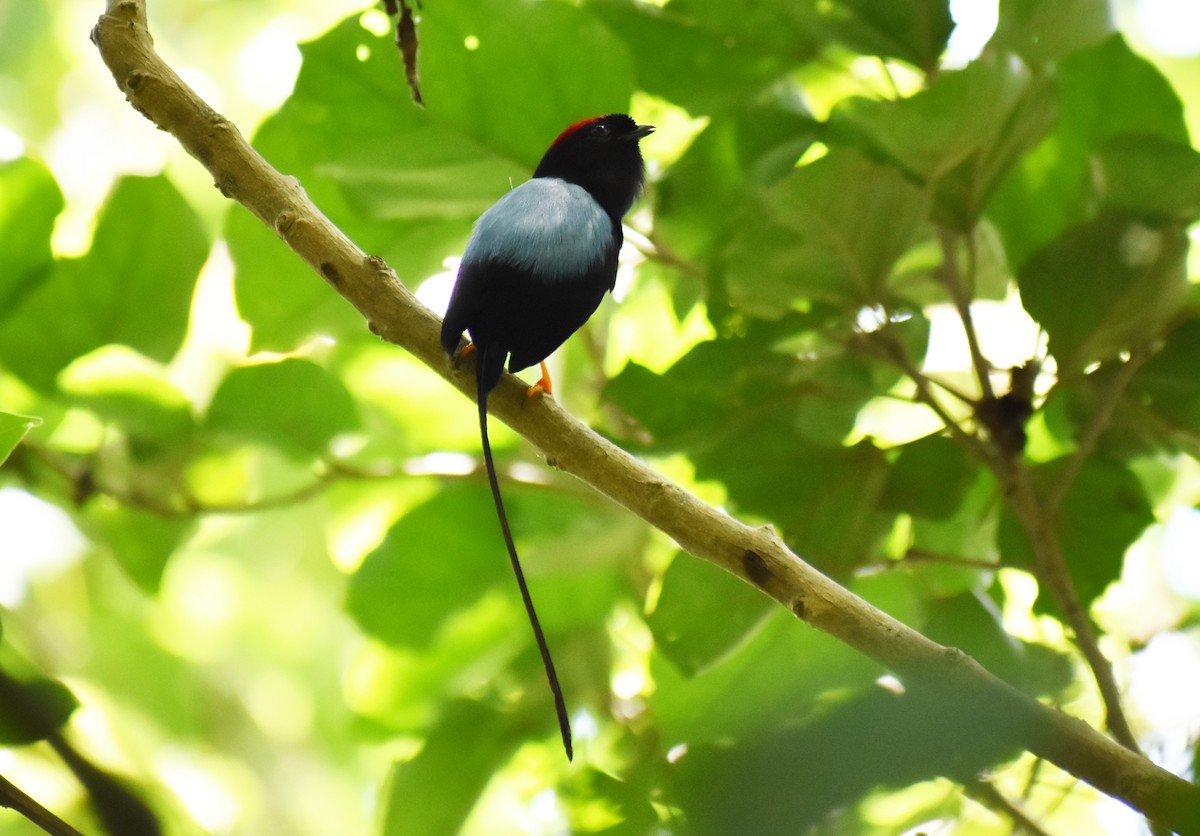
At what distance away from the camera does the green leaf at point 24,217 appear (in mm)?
1724

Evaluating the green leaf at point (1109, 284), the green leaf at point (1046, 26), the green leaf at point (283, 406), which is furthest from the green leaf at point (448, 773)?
the green leaf at point (1046, 26)

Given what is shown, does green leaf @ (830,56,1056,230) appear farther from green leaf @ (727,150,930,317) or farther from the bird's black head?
the bird's black head

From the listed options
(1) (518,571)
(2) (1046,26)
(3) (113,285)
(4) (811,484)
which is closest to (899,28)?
(2) (1046,26)

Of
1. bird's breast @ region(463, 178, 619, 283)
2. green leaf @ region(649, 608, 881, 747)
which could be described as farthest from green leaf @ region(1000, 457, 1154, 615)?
bird's breast @ region(463, 178, 619, 283)

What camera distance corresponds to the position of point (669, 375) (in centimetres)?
167

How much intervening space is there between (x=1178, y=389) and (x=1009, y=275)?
352mm

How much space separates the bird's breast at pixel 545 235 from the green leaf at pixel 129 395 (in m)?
0.68

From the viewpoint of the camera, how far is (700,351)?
1.65 metres

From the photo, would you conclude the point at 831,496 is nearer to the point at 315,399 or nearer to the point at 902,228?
the point at 902,228

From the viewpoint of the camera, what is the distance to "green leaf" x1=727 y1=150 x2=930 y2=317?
1.52 metres

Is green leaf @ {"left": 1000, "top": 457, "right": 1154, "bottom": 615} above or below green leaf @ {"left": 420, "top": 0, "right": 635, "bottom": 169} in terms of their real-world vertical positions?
below

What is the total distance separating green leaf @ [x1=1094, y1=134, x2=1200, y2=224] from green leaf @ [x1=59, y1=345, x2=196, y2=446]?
4.77ft

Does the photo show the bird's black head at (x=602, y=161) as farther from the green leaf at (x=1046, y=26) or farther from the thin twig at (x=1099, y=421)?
the thin twig at (x=1099, y=421)

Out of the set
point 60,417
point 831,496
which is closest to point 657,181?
point 831,496
